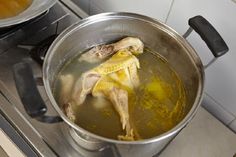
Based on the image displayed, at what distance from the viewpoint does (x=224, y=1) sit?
1.75ft

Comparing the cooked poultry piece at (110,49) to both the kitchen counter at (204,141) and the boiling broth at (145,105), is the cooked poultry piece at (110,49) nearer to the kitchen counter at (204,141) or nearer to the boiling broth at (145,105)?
the boiling broth at (145,105)

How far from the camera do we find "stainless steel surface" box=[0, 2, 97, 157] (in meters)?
0.56

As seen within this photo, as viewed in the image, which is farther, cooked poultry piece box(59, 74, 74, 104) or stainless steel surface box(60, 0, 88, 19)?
stainless steel surface box(60, 0, 88, 19)

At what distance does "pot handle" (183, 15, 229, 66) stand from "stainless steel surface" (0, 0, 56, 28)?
295mm

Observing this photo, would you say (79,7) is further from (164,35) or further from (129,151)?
(129,151)

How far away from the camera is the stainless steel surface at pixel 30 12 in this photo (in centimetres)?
60

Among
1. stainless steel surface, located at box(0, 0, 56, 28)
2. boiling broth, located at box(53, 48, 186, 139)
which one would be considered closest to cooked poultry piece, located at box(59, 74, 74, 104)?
boiling broth, located at box(53, 48, 186, 139)

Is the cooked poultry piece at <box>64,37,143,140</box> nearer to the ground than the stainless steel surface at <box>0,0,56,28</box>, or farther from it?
nearer to the ground

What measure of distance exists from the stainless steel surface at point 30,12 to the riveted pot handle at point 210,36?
30 cm

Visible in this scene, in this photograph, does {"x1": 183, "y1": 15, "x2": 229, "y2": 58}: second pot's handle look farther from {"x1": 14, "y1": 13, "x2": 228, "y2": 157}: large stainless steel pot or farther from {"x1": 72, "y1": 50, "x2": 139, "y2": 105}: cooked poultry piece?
{"x1": 72, "y1": 50, "x2": 139, "y2": 105}: cooked poultry piece

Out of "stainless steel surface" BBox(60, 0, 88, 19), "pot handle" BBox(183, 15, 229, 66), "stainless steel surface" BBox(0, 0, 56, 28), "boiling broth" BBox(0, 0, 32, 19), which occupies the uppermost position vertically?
"pot handle" BBox(183, 15, 229, 66)

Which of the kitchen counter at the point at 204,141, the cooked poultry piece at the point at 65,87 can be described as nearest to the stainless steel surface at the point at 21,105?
the cooked poultry piece at the point at 65,87

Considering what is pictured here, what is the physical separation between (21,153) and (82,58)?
0.21 metres

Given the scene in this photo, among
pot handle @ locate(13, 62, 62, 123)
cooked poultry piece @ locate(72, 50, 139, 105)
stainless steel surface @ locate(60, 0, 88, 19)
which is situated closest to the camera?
pot handle @ locate(13, 62, 62, 123)
